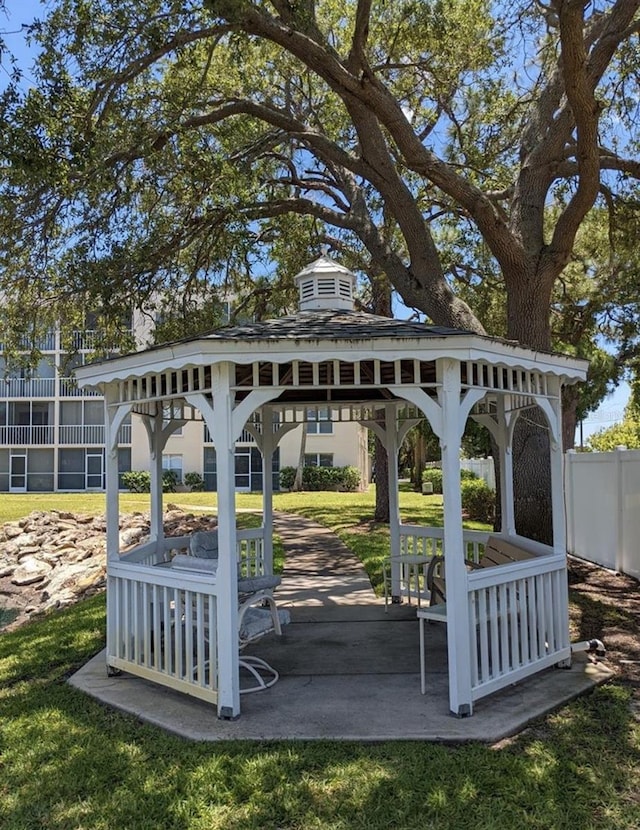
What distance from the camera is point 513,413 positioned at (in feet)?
26.2

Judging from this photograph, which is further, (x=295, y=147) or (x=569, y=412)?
→ (x=569, y=412)

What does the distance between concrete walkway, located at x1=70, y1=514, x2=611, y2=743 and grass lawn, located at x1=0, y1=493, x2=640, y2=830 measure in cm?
19

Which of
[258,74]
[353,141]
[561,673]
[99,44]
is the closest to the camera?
[561,673]

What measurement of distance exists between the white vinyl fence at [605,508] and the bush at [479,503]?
5.92m

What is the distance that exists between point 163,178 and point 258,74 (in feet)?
11.7

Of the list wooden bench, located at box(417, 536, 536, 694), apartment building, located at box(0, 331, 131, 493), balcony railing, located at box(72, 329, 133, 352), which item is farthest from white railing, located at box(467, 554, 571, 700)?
apartment building, located at box(0, 331, 131, 493)

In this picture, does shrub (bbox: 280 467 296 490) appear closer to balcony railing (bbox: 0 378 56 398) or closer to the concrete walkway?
balcony railing (bbox: 0 378 56 398)

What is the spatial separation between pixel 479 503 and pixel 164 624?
1432cm

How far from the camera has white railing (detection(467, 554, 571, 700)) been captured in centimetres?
564

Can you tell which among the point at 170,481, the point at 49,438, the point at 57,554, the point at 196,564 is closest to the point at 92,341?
the point at 57,554

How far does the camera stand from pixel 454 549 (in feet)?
18.0

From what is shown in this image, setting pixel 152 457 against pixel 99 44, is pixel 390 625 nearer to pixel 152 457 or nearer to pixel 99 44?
pixel 152 457

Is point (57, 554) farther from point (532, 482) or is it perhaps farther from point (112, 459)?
point (532, 482)

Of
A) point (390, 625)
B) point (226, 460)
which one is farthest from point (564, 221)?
point (226, 460)
